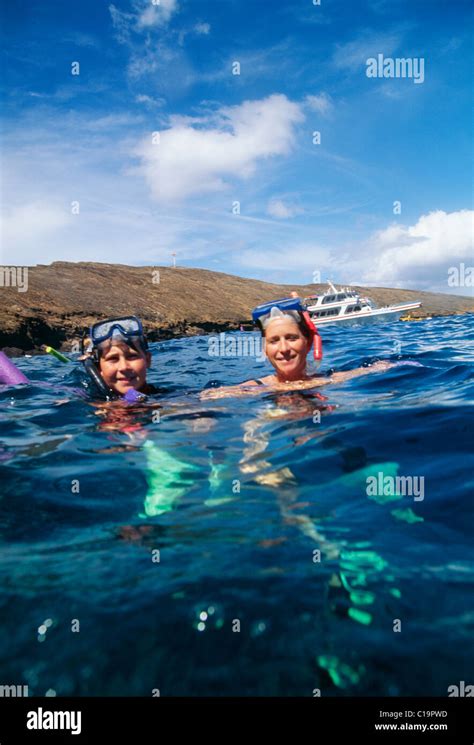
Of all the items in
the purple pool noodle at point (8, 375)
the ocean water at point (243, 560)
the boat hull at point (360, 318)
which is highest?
the boat hull at point (360, 318)

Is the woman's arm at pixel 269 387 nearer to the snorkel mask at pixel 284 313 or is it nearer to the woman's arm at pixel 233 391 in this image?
the woman's arm at pixel 233 391

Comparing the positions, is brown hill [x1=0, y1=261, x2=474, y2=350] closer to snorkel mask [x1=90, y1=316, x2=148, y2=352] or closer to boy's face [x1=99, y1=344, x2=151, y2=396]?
snorkel mask [x1=90, y1=316, x2=148, y2=352]

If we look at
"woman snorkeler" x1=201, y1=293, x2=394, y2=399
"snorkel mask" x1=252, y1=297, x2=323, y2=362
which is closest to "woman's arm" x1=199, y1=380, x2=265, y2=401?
"woman snorkeler" x1=201, y1=293, x2=394, y2=399

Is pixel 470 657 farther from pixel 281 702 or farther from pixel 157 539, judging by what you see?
pixel 157 539

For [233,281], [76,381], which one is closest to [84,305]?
[76,381]

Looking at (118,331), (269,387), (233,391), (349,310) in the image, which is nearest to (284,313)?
(269,387)

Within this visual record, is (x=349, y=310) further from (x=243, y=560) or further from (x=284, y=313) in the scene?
(x=243, y=560)

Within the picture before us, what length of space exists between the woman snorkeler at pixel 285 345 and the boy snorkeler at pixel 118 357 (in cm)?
88

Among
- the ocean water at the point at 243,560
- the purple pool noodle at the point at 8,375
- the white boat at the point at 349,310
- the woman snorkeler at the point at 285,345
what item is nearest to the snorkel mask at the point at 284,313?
the woman snorkeler at the point at 285,345

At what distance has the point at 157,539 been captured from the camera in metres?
2.20

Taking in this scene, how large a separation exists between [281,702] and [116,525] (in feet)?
4.21

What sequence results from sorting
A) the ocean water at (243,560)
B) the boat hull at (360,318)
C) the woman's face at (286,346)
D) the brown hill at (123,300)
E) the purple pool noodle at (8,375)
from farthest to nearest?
the boat hull at (360,318), the brown hill at (123,300), the purple pool noodle at (8,375), the woman's face at (286,346), the ocean water at (243,560)

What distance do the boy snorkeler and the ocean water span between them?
1.33 metres

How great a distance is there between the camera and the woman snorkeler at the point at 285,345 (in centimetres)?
507
